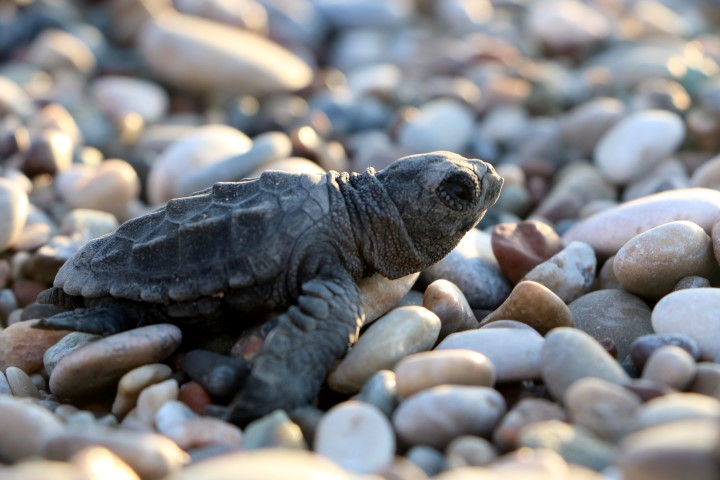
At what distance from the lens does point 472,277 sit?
3.66 m

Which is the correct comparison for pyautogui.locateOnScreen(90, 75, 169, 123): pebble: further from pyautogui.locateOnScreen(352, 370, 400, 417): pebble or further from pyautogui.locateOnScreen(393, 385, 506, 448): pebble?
pyautogui.locateOnScreen(393, 385, 506, 448): pebble

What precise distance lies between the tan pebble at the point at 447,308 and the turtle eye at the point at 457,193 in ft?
1.10

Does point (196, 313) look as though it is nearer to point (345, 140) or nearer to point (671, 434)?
point (671, 434)

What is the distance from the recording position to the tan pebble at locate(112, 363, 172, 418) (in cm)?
286

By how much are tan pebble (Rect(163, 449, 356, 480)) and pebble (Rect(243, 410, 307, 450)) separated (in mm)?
402

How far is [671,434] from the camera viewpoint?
6.46 feet

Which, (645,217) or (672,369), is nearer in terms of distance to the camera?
(672,369)

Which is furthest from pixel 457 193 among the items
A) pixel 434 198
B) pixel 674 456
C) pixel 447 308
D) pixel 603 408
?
pixel 674 456

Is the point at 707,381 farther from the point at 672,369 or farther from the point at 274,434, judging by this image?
the point at 274,434

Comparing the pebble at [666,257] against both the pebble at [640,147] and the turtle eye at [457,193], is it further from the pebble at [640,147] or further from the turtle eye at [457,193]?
the pebble at [640,147]

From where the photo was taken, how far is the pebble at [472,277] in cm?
365

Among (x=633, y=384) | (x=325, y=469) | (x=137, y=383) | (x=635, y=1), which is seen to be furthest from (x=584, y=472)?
(x=635, y=1)

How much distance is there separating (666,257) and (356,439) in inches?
63.2

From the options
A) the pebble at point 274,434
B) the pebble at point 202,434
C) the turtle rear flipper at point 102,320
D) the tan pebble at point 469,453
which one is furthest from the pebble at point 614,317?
the turtle rear flipper at point 102,320
